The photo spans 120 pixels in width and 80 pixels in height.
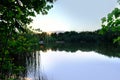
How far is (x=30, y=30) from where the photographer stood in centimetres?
780

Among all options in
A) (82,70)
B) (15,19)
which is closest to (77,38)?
(82,70)

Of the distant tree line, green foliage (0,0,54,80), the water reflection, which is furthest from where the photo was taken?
the distant tree line

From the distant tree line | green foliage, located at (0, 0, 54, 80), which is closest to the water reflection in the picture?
green foliage, located at (0, 0, 54, 80)

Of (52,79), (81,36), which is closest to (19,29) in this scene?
(52,79)

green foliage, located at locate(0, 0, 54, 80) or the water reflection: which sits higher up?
green foliage, located at locate(0, 0, 54, 80)

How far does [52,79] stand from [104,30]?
3061 cm

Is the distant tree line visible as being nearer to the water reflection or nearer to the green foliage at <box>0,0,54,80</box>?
the water reflection

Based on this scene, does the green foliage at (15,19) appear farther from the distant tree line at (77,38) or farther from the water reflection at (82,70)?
the distant tree line at (77,38)

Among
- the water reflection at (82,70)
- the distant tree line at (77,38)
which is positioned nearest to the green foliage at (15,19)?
the water reflection at (82,70)

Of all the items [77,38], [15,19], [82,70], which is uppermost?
[77,38]

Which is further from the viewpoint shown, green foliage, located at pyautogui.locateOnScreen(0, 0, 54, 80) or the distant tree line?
the distant tree line

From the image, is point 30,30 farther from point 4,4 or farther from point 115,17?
point 115,17

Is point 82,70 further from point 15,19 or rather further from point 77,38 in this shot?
point 77,38

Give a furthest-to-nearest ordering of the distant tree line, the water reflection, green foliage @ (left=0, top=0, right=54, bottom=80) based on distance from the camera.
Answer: the distant tree line
the water reflection
green foliage @ (left=0, top=0, right=54, bottom=80)
